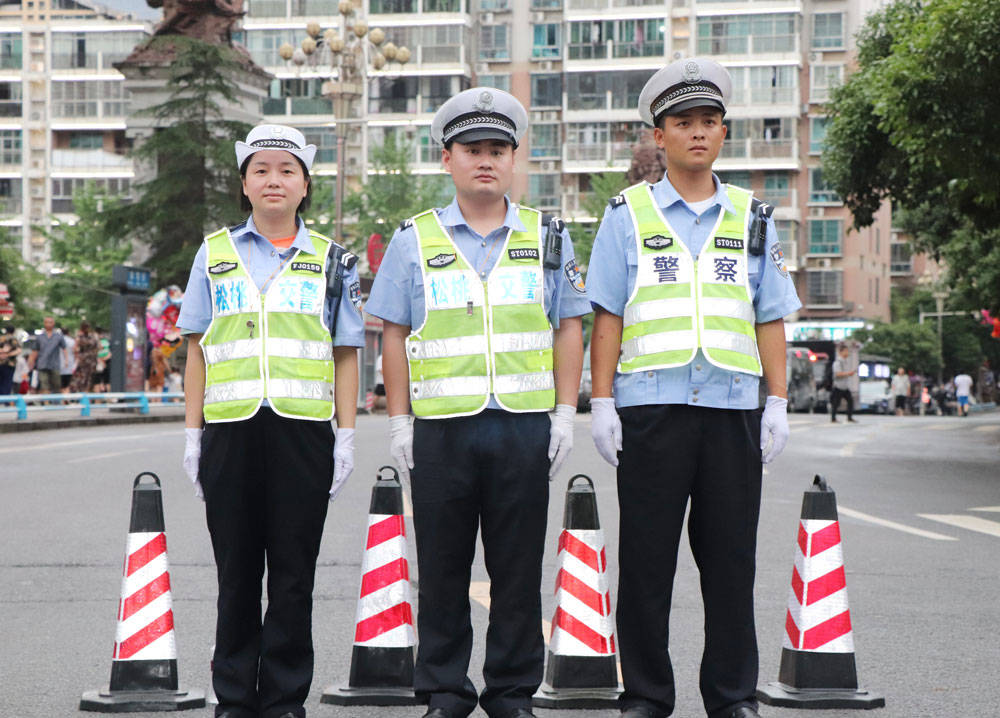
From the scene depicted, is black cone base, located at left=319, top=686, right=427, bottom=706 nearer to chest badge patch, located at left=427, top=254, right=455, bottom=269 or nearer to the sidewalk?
chest badge patch, located at left=427, top=254, right=455, bottom=269

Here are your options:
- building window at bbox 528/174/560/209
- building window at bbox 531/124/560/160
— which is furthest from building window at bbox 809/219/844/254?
→ building window at bbox 531/124/560/160

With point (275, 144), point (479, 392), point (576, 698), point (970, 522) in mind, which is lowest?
point (970, 522)

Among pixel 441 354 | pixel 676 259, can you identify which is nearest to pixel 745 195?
pixel 676 259

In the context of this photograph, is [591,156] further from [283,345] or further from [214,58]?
[283,345]

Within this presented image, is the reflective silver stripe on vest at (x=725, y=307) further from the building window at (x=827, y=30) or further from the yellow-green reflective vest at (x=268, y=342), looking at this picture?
the building window at (x=827, y=30)

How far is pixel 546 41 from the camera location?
7600 centimetres

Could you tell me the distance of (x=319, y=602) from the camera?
816 centimetres

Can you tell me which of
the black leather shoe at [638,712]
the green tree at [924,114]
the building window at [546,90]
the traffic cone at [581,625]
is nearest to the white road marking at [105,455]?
the green tree at [924,114]

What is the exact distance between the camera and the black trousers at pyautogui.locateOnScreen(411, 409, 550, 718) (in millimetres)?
4906

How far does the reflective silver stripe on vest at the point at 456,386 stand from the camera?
16.1 feet

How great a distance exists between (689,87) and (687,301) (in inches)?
26.9

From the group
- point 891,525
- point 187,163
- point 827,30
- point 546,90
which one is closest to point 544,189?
point 546,90

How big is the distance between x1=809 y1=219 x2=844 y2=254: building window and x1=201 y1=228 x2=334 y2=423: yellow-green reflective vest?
71117mm

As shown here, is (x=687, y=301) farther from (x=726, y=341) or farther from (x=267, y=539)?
(x=267, y=539)
